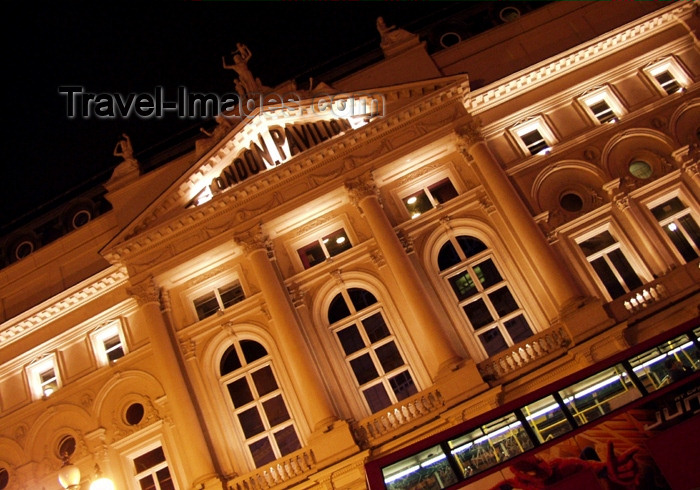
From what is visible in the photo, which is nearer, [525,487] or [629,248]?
[525,487]

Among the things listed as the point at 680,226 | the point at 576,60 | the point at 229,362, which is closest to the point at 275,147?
the point at 229,362

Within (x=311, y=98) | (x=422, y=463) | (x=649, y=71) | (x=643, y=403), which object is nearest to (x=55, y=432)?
(x=311, y=98)

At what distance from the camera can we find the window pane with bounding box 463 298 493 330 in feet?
71.2

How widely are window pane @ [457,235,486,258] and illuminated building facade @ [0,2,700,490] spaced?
8 cm

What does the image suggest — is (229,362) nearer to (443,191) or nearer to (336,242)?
(336,242)

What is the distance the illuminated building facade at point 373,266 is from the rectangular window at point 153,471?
0.09 metres

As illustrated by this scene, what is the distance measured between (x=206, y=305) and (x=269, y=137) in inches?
277

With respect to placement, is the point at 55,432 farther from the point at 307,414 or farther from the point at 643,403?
the point at 643,403

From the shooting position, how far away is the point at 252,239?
76.2ft

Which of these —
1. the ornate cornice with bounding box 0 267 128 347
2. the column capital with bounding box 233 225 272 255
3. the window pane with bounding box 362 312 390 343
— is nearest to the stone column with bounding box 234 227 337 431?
the column capital with bounding box 233 225 272 255

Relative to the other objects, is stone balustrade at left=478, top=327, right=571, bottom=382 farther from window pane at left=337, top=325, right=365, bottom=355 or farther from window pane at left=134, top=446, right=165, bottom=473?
window pane at left=134, top=446, right=165, bottom=473

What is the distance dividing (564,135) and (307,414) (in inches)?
553

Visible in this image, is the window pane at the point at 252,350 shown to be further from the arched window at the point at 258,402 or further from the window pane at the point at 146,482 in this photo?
the window pane at the point at 146,482

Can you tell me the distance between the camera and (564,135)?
2405 cm
